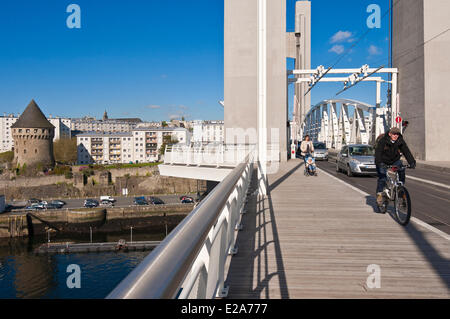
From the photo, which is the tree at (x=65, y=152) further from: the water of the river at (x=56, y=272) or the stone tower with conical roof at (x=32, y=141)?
the water of the river at (x=56, y=272)

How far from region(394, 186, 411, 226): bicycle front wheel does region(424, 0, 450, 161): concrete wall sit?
64.4 feet

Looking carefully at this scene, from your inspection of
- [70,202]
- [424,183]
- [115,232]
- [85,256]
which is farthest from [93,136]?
[424,183]

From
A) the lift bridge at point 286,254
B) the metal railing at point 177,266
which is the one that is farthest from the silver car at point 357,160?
the metal railing at point 177,266

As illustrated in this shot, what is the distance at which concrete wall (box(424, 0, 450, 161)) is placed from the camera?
22.6 meters

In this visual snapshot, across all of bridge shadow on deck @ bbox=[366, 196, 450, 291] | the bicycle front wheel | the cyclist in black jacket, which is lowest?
bridge shadow on deck @ bbox=[366, 196, 450, 291]

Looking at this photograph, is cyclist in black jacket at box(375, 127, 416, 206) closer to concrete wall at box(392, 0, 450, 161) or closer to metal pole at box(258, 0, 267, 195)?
metal pole at box(258, 0, 267, 195)

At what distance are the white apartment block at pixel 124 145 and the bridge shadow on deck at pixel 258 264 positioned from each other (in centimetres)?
12089

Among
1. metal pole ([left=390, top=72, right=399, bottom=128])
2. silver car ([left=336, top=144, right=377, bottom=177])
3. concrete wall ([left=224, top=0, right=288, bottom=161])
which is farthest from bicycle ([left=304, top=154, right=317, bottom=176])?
metal pole ([left=390, top=72, right=399, bottom=128])

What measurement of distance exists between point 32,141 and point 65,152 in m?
20.7

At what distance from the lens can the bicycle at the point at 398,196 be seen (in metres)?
5.89

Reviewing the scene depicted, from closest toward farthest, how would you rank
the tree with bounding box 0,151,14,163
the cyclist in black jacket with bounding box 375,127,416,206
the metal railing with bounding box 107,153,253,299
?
the metal railing with bounding box 107,153,253,299
the cyclist in black jacket with bounding box 375,127,416,206
the tree with bounding box 0,151,14,163

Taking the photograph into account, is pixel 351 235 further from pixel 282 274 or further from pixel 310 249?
pixel 282 274

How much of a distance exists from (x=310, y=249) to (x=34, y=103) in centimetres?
11150

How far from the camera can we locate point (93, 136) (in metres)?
126
